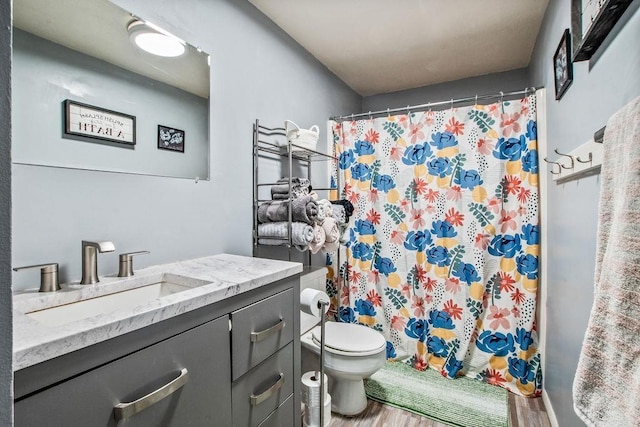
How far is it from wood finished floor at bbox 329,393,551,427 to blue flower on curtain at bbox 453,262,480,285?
2.44ft

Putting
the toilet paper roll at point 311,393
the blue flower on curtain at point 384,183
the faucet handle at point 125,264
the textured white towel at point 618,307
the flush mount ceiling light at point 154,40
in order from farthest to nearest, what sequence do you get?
the blue flower on curtain at point 384,183 → the toilet paper roll at point 311,393 → the flush mount ceiling light at point 154,40 → the faucet handle at point 125,264 → the textured white towel at point 618,307

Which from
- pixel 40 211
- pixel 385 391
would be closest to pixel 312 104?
pixel 40 211

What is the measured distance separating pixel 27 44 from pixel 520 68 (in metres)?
3.22

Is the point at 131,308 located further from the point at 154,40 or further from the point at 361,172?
the point at 361,172

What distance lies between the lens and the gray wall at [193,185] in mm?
958

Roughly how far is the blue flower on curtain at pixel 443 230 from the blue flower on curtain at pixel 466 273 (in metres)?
0.21

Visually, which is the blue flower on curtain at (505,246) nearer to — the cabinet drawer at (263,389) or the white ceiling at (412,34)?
the white ceiling at (412,34)

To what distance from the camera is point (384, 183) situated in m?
2.33

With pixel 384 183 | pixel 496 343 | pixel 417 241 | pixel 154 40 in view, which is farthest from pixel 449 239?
pixel 154 40

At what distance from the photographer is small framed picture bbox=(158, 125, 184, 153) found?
1.32 m

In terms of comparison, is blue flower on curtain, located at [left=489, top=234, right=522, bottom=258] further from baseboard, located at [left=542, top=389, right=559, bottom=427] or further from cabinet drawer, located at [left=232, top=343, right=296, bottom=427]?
cabinet drawer, located at [left=232, top=343, right=296, bottom=427]

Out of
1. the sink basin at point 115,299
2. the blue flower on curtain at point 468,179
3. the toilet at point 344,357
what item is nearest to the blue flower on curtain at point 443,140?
the blue flower on curtain at point 468,179

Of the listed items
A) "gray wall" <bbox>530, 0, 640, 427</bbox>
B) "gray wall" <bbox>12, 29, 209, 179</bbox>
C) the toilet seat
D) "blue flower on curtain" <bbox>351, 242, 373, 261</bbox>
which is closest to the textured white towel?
"gray wall" <bbox>530, 0, 640, 427</bbox>

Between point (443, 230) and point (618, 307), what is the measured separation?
1638 millimetres
